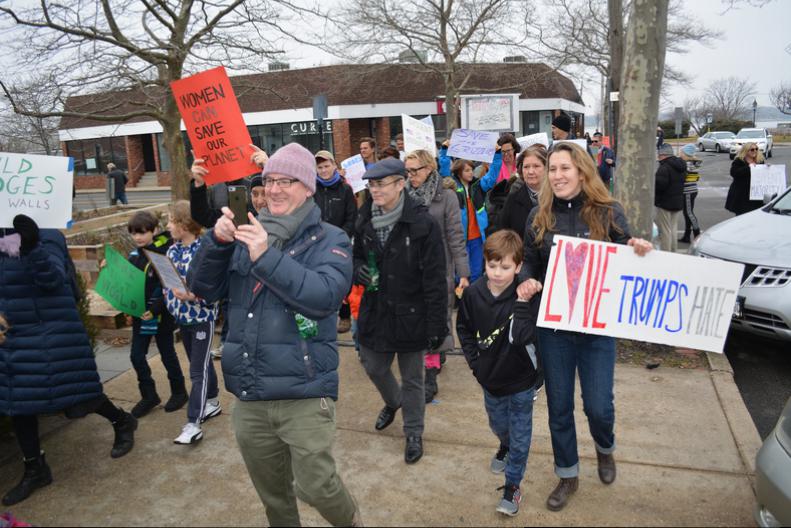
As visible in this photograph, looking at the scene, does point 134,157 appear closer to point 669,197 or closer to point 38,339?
point 669,197

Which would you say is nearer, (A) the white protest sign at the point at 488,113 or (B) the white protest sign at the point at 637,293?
(B) the white protest sign at the point at 637,293

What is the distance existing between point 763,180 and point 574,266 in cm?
801

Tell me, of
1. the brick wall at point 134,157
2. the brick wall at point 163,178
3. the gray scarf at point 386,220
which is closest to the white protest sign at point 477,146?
the gray scarf at point 386,220

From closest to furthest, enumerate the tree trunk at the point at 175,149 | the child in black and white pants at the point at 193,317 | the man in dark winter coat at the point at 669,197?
the child in black and white pants at the point at 193,317, the man in dark winter coat at the point at 669,197, the tree trunk at the point at 175,149

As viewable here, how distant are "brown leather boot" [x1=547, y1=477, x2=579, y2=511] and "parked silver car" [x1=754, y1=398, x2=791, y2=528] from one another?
862 millimetres

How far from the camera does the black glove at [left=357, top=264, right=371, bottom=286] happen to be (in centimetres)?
402

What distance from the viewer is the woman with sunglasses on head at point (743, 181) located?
975 centimetres

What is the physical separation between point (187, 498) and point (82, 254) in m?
5.90

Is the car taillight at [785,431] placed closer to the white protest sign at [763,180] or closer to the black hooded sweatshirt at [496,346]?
the black hooded sweatshirt at [496,346]

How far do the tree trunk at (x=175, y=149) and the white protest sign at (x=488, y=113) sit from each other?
649 centimetres

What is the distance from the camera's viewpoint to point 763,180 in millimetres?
9453

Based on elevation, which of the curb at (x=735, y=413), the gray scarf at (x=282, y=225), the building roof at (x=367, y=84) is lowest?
the curb at (x=735, y=413)

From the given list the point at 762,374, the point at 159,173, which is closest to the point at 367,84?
the point at 159,173

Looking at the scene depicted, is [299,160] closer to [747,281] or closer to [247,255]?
[247,255]
